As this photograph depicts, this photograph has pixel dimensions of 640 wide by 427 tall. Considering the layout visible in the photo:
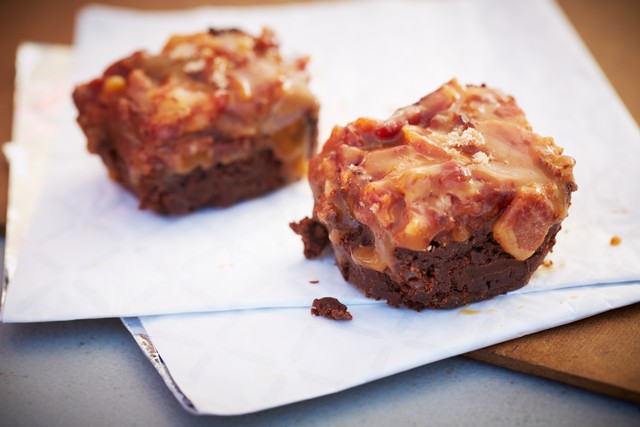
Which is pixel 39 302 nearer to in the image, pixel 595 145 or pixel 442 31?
pixel 595 145

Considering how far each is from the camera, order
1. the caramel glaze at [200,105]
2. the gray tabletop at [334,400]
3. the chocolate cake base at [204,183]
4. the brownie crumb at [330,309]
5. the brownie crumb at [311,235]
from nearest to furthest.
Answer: the gray tabletop at [334,400]
the brownie crumb at [330,309]
the brownie crumb at [311,235]
the caramel glaze at [200,105]
the chocolate cake base at [204,183]

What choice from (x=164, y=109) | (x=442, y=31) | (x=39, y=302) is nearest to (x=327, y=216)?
(x=164, y=109)

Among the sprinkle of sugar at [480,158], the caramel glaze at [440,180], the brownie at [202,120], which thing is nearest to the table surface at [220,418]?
the caramel glaze at [440,180]

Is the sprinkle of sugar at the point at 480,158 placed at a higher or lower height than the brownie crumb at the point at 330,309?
higher

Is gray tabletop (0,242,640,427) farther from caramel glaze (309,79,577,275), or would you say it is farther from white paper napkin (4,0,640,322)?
caramel glaze (309,79,577,275)

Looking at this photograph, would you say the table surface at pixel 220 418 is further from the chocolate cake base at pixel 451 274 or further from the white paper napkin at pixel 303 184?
the chocolate cake base at pixel 451 274

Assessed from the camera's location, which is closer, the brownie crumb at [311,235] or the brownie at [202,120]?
the brownie crumb at [311,235]

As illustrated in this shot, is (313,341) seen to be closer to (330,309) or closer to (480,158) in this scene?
(330,309)

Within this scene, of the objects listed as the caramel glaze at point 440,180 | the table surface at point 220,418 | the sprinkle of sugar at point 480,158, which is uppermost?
the sprinkle of sugar at point 480,158
